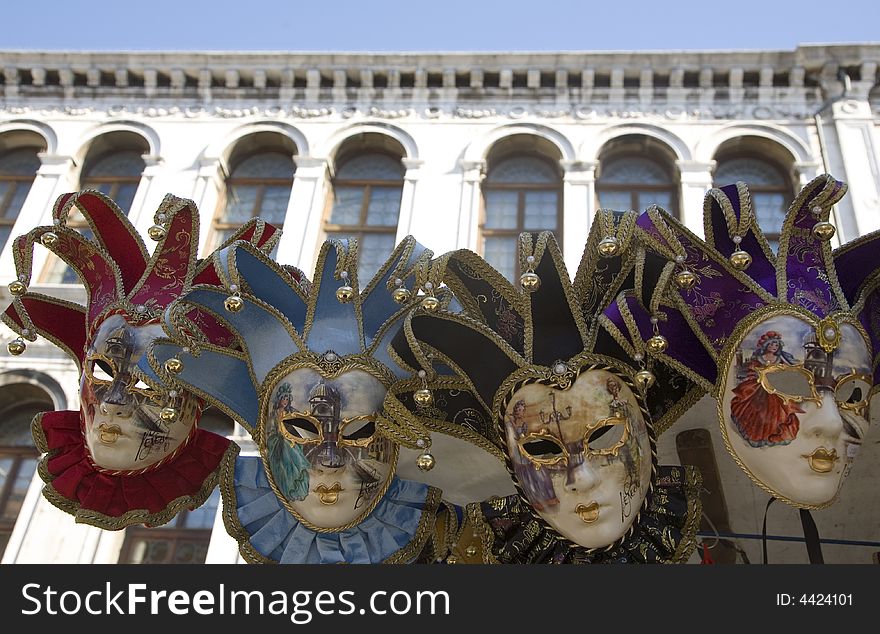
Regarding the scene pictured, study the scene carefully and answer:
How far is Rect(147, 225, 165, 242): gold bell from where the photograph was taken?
608 centimetres

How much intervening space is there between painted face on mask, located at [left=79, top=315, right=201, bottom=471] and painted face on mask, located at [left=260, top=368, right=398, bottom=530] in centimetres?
103

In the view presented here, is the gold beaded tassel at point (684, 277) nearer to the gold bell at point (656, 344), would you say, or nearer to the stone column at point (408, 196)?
the gold bell at point (656, 344)

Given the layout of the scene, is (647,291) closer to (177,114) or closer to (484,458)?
(484,458)

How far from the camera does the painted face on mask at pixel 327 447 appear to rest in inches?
199

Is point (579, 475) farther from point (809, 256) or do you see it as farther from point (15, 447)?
point (15, 447)

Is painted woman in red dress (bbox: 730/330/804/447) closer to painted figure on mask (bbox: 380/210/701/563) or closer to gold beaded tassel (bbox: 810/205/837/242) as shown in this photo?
painted figure on mask (bbox: 380/210/701/563)

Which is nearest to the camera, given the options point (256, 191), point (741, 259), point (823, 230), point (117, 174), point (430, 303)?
point (741, 259)

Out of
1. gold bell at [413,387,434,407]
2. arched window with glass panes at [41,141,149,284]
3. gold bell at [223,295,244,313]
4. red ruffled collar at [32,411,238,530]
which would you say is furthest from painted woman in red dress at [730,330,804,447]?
arched window with glass panes at [41,141,149,284]

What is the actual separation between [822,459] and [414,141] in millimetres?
7792

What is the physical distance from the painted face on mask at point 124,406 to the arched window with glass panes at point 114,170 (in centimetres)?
557

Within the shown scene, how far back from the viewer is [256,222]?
21.3ft

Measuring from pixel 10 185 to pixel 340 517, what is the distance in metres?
9.01

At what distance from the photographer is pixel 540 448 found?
477cm

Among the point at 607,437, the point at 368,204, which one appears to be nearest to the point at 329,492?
the point at 607,437
